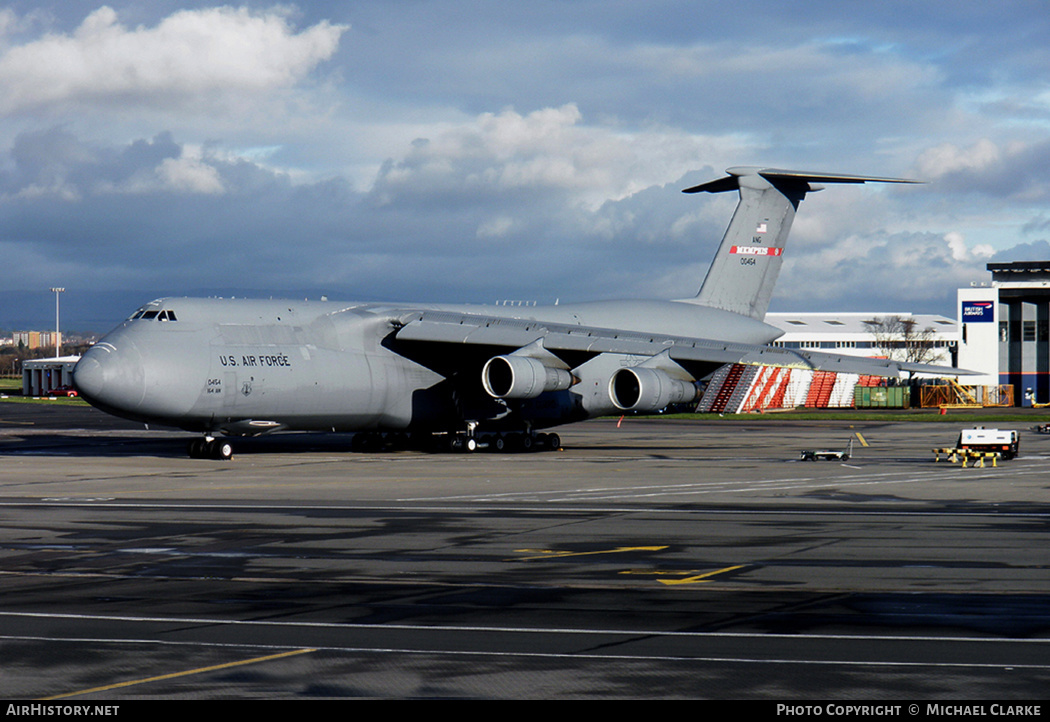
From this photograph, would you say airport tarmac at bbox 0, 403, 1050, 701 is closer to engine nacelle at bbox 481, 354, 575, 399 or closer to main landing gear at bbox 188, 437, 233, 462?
main landing gear at bbox 188, 437, 233, 462

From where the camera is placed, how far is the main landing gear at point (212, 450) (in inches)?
1261

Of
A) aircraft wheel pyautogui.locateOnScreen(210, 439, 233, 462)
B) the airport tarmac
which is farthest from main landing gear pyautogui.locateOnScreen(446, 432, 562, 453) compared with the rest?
the airport tarmac

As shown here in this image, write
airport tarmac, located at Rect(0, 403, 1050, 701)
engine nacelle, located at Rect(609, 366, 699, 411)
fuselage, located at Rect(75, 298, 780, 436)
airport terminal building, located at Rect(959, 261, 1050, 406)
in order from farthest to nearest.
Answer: airport terminal building, located at Rect(959, 261, 1050, 406)
engine nacelle, located at Rect(609, 366, 699, 411)
fuselage, located at Rect(75, 298, 780, 436)
airport tarmac, located at Rect(0, 403, 1050, 701)

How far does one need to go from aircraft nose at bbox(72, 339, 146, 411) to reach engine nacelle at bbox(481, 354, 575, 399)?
9.85 meters

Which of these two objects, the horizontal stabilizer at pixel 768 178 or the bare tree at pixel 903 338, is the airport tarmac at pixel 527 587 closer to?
the horizontal stabilizer at pixel 768 178

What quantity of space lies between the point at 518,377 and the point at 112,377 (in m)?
11.0

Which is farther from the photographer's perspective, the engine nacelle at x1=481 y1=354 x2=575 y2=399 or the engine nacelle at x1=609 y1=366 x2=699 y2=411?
the engine nacelle at x1=609 y1=366 x2=699 y2=411

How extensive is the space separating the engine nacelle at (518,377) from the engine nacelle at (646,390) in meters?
1.91

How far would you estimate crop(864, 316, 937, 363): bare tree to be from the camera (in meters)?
119

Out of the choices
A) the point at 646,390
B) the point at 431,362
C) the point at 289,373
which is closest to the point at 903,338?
the point at 646,390

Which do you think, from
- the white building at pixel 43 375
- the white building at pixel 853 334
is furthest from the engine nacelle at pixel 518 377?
the white building at pixel 853 334

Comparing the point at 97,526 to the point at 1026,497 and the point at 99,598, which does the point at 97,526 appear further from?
the point at 1026,497

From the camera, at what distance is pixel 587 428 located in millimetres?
53656

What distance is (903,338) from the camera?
125 meters
